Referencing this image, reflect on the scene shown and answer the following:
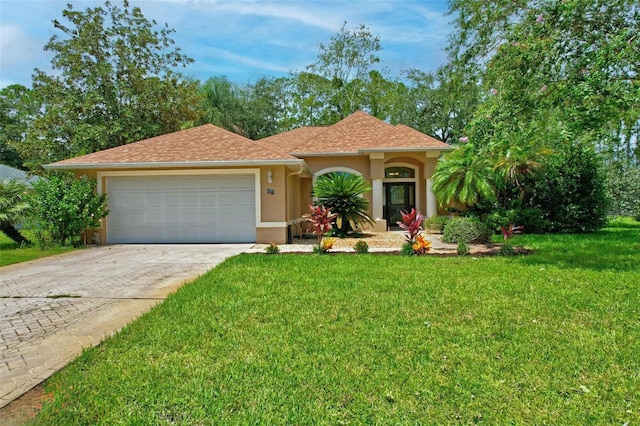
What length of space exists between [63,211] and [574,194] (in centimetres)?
1858

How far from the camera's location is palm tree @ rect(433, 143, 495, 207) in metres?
14.2

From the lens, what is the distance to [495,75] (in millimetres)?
9086

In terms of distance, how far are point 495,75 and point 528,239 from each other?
6668mm

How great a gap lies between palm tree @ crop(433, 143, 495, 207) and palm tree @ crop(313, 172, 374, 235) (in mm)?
3097

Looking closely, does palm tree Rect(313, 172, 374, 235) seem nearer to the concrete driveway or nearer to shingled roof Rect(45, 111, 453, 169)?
shingled roof Rect(45, 111, 453, 169)

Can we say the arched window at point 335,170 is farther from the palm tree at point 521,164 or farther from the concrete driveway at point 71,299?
the concrete driveway at point 71,299

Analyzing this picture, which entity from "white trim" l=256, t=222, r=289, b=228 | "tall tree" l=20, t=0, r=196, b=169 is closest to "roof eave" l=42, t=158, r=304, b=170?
"white trim" l=256, t=222, r=289, b=228

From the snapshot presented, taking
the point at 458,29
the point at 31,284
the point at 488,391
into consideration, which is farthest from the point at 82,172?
the point at 488,391

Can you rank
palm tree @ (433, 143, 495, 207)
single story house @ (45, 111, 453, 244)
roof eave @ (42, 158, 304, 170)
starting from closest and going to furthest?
roof eave @ (42, 158, 304, 170)
single story house @ (45, 111, 453, 244)
palm tree @ (433, 143, 495, 207)

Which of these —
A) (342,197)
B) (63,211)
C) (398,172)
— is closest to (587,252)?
(342,197)

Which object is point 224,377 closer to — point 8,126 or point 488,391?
point 488,391

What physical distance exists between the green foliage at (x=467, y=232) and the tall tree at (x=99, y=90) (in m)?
17.7

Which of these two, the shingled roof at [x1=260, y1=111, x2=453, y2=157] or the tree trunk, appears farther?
the shingled roof at [x1=260, y1=111, x2=453, y2=157]

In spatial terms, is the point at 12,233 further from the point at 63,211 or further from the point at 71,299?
the point at 71,299
